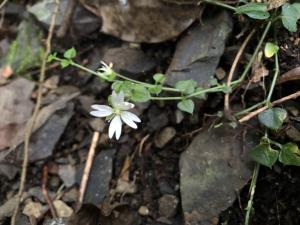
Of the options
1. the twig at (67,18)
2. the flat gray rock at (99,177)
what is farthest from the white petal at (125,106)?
the twig at (67,18)

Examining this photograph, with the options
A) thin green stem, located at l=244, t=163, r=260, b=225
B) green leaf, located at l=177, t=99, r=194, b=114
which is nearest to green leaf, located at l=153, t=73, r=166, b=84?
green leaf, located at l=177, t=99, r=194, b=114

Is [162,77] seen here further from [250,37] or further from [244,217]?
[244,217]

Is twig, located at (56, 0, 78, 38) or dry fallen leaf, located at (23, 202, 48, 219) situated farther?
twig, located at (56, 0, 78, 38)

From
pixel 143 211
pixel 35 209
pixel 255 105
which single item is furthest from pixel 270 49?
pixel 35 209

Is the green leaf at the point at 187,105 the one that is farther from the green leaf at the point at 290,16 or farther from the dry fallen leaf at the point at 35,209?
the dry fallen leaf at the point at 35,209

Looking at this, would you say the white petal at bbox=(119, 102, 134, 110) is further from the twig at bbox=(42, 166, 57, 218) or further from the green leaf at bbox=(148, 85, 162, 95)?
the twig at bbox=(42, 166, 57, 218)

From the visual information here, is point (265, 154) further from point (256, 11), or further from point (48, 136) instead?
point (48, 136)
